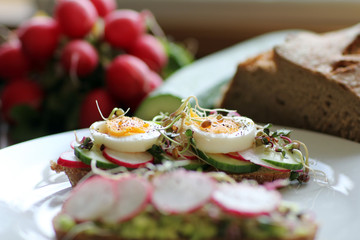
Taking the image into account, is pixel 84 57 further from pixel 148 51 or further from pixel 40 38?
pixel 148 51

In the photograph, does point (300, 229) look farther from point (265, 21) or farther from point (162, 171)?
point (265, 21)

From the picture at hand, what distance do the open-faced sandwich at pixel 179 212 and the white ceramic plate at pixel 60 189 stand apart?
0.58 feet

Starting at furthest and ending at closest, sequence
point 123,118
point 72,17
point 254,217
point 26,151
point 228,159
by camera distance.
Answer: point 72,17 < point 26,151 < point 123,118 < point 228,159 < point 254,217

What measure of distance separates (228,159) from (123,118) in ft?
1.97

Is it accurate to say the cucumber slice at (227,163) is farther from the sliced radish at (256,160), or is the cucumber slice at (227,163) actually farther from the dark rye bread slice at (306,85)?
the dark rye bread slice at (306,85)

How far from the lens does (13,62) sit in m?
3.62

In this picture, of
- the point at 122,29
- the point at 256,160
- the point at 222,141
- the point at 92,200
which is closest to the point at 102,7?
the point at 122,29

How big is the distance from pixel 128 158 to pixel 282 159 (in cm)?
77

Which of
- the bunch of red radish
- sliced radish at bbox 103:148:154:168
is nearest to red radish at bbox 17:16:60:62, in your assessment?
the bunch of red radish

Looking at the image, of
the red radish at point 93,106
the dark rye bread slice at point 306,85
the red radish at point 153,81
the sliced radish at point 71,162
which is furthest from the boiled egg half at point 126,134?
the red radish at point 153,81

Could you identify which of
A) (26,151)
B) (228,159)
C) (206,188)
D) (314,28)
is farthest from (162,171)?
(314,28)

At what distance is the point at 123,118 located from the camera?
240 cm

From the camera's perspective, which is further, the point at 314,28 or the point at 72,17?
the point at 314,28

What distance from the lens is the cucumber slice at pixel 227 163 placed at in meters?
2.21
